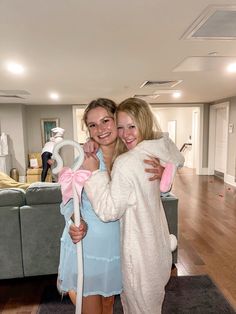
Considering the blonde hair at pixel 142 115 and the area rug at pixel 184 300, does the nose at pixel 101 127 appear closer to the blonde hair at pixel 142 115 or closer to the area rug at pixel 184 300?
the blonde hair at pixel 142 115

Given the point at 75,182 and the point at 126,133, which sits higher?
the point at 126,133

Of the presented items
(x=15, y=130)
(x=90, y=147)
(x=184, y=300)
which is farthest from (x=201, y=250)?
(x=15, y=130)

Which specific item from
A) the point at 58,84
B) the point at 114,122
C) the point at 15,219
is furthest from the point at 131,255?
the point at 58,84

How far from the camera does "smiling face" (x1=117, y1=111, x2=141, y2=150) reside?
1.15 meters

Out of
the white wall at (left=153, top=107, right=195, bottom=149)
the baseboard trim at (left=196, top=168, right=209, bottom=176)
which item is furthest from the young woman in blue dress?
the white wall at (left=153, top=107, right=195, bottom=149)

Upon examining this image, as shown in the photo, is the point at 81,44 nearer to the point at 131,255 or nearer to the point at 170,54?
the point at 170,54

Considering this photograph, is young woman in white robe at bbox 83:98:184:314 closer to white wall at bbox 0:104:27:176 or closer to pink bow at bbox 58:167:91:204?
pink bow at bbox 58:167:91:204

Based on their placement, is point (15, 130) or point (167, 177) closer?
point (167, 177)

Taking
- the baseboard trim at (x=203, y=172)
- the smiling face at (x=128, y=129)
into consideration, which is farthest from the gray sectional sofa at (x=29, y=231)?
the baseboard trim at (x=203, y=172)

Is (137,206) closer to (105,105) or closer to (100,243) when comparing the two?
(100,243)

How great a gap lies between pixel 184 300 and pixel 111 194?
5.41 ft

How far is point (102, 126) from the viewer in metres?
1.23

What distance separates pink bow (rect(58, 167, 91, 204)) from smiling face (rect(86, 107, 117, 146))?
243mm

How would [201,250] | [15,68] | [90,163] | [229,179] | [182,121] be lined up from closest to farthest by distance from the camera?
[90,163]
[201,250]
[15,68]
[229,179]
[182,121]
